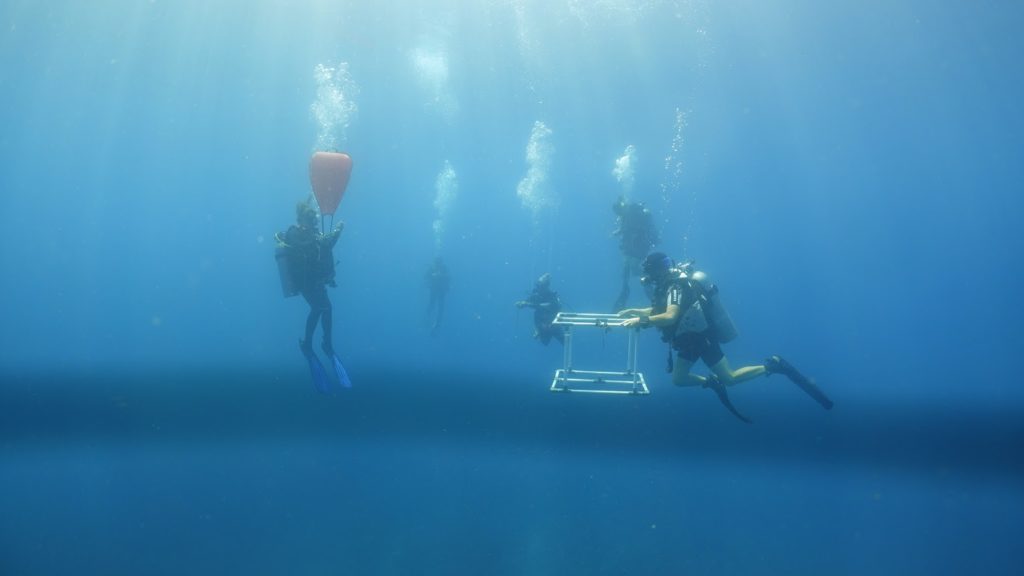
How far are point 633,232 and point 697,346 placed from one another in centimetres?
624

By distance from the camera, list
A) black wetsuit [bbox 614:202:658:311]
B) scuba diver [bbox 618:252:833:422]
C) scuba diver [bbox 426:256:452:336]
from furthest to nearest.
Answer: scuba diver [bbox 426:256:452:336] → black wetsuit [bbox 614:202:658:311] → scuba diver [bbox 618:252:833:422]

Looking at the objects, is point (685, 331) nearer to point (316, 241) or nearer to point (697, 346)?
point (697, 346)

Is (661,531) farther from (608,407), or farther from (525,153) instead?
(525,153)

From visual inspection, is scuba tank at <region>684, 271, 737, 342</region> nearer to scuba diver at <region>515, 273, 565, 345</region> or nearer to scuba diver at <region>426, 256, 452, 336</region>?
scuba diver at <region>515, 273, 565, 345</region>

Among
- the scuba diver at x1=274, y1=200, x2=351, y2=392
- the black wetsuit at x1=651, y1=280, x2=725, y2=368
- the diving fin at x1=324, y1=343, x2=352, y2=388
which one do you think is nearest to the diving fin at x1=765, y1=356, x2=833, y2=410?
the black wetsuit at x1=651, y1=280, x2=725, y2=368

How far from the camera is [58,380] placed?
49.2 feet

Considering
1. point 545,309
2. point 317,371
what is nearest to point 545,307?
point 545,309

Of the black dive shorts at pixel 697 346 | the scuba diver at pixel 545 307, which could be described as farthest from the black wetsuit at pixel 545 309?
the black dive shorts at pixel 697 346

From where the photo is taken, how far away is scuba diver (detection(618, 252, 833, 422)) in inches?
240

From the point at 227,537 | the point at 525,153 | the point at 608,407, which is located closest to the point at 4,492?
the point at 227,537

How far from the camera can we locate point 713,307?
6.41 meters

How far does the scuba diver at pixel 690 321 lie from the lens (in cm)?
611

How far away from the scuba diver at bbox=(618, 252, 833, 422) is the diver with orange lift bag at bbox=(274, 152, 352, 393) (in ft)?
14.9

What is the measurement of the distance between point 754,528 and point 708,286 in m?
5.60
